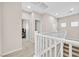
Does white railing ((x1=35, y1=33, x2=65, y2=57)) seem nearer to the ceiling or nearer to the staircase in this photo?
the staircase

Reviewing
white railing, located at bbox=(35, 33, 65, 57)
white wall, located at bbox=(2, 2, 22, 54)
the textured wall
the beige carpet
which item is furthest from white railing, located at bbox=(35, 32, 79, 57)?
white wall, located at bbox=(2, 2, 22, 54)

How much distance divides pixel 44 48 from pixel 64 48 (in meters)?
0.48

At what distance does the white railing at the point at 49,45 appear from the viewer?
4.51 feet

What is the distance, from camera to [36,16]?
5.90ft

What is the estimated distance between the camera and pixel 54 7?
1.83m

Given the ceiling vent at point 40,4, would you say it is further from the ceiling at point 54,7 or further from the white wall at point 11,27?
the white wall at point 11,27

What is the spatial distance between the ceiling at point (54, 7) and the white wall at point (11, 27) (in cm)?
41

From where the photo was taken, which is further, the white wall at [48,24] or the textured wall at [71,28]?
the white wall at [48,24]

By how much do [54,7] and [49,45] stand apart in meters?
0.75

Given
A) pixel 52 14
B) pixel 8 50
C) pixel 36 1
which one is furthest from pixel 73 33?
pixel 8 50

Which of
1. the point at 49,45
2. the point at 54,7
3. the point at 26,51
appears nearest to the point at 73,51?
the point at 49,45

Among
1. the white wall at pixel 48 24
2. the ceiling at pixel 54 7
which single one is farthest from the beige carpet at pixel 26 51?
the ceiling at pixel 54 7

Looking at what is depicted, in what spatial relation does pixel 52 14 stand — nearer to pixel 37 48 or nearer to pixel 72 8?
pixel 72 8

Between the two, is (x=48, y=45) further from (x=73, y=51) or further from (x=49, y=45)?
(x=73, y=51)
